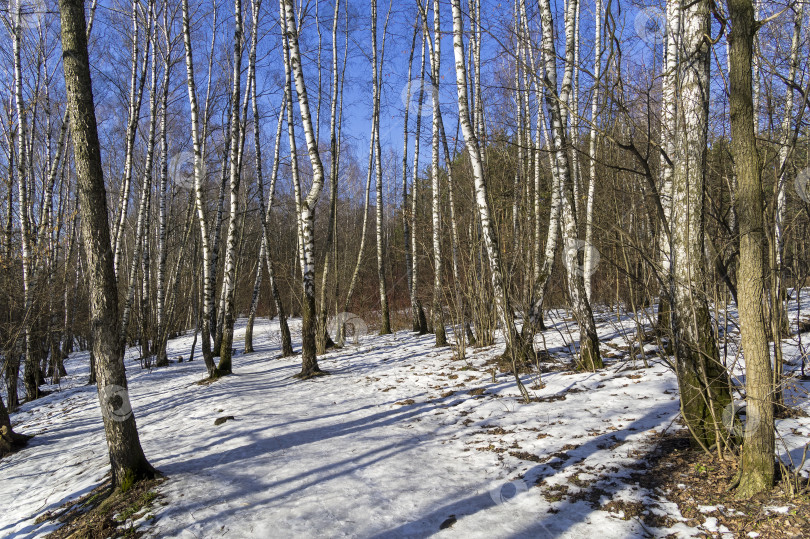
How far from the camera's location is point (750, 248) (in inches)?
97.5

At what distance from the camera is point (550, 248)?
6172 mm

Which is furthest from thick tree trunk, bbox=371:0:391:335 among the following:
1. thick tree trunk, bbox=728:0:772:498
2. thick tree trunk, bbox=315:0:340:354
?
thick tree trunk, bbox=728:0:772:498

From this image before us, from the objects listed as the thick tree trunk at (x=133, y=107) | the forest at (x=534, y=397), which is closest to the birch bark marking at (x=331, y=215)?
the forest at (x=534, y=397)

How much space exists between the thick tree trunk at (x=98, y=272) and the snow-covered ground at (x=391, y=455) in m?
0.48

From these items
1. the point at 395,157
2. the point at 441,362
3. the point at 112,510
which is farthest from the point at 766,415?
the point at 395,157

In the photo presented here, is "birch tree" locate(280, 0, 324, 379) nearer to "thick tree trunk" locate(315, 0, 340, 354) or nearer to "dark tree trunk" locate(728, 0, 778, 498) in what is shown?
"thick tree trunk" locate(315, 0, 340, 354)

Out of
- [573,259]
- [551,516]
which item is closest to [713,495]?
[551,516]

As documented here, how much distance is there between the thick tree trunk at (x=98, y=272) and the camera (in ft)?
12.0

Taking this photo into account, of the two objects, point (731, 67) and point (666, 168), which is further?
point (666, 168)

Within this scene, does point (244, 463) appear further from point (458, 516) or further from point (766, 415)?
point (766, 415)

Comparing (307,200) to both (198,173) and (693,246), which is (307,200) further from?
(693,246)

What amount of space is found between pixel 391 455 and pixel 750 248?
10.6 ft

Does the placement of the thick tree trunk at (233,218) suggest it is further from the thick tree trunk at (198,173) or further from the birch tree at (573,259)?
the birch tree at (573,259)

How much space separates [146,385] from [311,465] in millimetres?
6969
